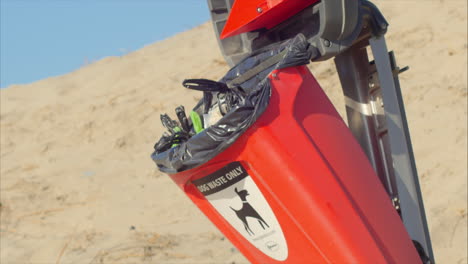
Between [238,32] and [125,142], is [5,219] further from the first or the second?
[238,32]

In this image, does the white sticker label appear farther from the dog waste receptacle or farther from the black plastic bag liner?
the black plastic bag liner

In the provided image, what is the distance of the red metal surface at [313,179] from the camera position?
226 centimetres

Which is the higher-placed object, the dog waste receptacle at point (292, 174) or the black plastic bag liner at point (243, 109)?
the black plastic bag liner at point (243, 109)

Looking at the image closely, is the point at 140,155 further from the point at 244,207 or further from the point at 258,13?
the point at 244,207

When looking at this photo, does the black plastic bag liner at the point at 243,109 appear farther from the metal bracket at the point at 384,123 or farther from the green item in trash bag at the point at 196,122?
the metal bracket at the point at 384,123

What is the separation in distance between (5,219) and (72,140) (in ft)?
5.75

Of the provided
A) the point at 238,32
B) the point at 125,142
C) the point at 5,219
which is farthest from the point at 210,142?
the point at 125,142

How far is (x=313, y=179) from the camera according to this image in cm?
228

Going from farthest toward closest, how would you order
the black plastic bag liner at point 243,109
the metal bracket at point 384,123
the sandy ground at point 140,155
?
the sandy ground at point 140,155
the metal bracket at point 384,123
the black plastic bag liner at point 243,109

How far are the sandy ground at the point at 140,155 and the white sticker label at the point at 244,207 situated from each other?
79.2 inches

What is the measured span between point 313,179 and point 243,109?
362mm

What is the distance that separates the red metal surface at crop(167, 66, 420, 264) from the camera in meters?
2.26

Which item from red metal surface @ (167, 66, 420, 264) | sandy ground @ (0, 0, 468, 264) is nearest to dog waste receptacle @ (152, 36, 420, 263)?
red metal surface @ (167, 66, 420, 264)

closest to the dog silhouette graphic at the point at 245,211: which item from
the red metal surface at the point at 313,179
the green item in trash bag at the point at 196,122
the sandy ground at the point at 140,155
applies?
the red metal surface at the point at 313,179
